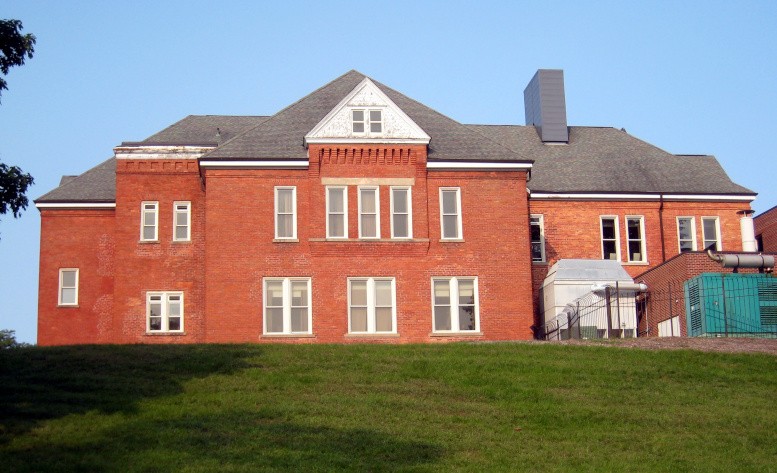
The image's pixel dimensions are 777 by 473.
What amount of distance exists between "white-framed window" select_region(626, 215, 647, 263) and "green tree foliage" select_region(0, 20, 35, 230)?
1144 inches

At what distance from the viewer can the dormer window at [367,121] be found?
39.5m

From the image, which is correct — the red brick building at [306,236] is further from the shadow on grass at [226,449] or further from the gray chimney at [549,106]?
the shadow on grass at [226,449]

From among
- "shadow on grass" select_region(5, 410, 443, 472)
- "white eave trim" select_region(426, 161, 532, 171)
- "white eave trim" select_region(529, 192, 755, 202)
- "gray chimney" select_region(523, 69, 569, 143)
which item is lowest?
"shadow on grass" select_region(5, 410, 443, 472)

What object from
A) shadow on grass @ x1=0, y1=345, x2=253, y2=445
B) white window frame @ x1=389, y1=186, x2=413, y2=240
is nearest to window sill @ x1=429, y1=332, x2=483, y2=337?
white window frame @ x1=389, y1=186, x2=413, y2=240

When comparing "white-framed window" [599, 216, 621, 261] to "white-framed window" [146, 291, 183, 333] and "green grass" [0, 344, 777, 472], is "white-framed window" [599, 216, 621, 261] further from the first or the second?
"white-framed window" [146, 291, 183, 333]

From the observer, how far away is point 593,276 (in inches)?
1591

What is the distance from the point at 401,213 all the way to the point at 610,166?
43.3 feet

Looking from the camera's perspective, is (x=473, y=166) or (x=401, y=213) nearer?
(x=401, y=213)

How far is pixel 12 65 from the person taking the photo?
76.5 ft

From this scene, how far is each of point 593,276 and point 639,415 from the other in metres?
16.3

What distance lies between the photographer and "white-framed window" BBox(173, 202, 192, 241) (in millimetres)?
41375

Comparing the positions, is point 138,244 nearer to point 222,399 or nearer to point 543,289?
point 543,289

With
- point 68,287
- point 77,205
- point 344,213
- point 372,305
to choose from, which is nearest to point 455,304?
point 372,305

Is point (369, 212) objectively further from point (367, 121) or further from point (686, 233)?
point (686, 233)
